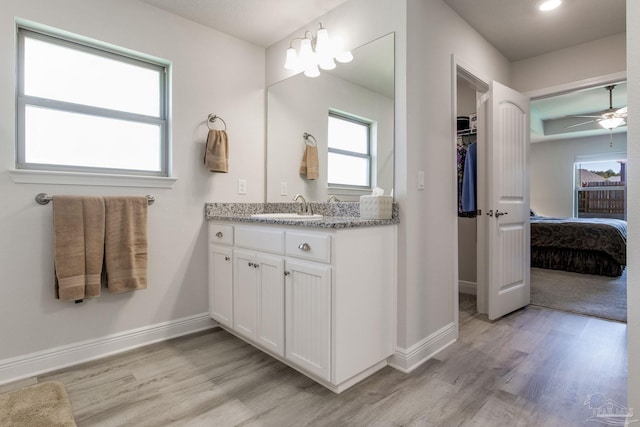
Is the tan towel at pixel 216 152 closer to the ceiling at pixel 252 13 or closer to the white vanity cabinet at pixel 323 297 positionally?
the white vanity cabinet at pixel 323 297

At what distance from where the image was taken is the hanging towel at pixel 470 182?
10.0ft

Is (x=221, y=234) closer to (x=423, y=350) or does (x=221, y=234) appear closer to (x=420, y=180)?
(x=420, y=180)

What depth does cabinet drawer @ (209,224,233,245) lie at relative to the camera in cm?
232

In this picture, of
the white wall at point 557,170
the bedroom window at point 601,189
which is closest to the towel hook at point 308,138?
the white wall at point 557,170

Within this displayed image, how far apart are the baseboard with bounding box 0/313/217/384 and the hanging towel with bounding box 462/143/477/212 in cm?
245

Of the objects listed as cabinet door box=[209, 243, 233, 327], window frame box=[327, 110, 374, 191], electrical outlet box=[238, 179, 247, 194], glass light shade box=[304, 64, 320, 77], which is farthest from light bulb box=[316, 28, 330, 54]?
cabinet door box=[209, 243, 233, 327]

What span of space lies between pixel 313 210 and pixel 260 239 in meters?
0.67

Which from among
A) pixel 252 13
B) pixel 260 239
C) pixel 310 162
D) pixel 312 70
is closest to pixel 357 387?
pixel 260 239

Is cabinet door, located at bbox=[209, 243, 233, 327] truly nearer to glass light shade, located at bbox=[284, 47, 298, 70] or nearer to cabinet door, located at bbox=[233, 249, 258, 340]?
cabinet door, located at bbox=[233, 249, 258, 340]

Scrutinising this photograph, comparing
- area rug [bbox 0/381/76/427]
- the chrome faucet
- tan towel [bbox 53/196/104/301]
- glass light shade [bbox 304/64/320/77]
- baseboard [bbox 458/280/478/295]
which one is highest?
glass light shade [bbox 304/64/320/77]

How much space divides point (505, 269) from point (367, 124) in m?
1.78

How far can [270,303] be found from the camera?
6.40 ft

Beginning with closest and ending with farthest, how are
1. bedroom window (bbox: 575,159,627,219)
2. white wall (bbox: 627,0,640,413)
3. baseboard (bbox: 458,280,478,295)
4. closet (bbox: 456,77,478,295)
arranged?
white wall (bbox: 627,0,640,413), closet (bbox: 456,77,478,295), baseboard (bbox: 458,280,478,295), bedroom window (bbox: 575,159,627,219)

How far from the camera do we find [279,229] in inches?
74.8
